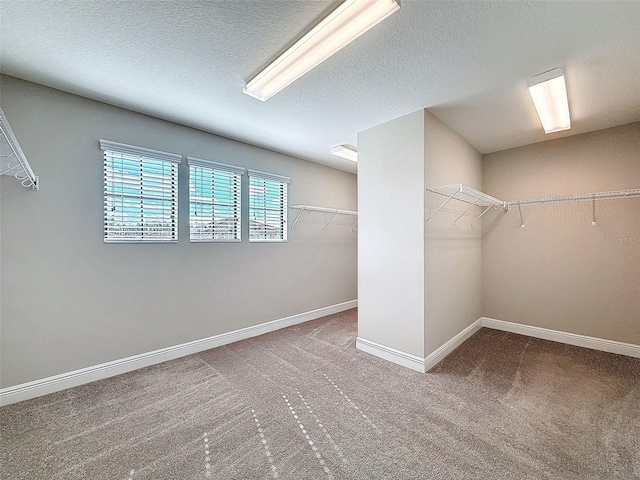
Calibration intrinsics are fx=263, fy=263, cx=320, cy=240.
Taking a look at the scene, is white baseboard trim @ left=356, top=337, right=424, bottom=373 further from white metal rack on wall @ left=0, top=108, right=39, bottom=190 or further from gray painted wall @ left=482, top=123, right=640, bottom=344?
white metal rack on wall @ left=0, top=108, right=39, bottom=190

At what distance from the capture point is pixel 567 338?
10.9ft

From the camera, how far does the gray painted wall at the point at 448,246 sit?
2.70 metres

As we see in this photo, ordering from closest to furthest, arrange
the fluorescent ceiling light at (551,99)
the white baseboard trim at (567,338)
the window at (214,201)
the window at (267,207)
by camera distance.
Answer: the fluorescent ceiling light at (551,99)
the white baseboard trim at (567,338)
the window at (214,201)
the window at (267,207)

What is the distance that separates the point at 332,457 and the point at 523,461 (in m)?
1.12

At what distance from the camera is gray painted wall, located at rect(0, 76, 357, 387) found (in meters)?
2.12

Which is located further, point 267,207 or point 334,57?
point 267,207

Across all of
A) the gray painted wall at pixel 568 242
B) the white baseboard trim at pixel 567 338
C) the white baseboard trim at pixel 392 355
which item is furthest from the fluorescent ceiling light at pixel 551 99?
the white baseboard trim at pixel 392 355

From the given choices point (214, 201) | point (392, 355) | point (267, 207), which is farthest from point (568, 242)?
point (214, 201)

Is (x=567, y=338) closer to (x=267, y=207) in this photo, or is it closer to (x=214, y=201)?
(x=267, y=207)

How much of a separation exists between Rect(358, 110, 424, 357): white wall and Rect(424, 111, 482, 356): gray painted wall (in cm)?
10

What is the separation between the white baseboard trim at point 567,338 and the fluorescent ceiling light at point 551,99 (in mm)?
2500

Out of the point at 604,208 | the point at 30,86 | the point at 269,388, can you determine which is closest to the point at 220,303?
the point at 269,388

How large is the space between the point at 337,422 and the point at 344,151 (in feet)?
10.5

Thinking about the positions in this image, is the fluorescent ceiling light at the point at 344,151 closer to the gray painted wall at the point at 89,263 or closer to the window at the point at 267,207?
the window at the point at 267,207
